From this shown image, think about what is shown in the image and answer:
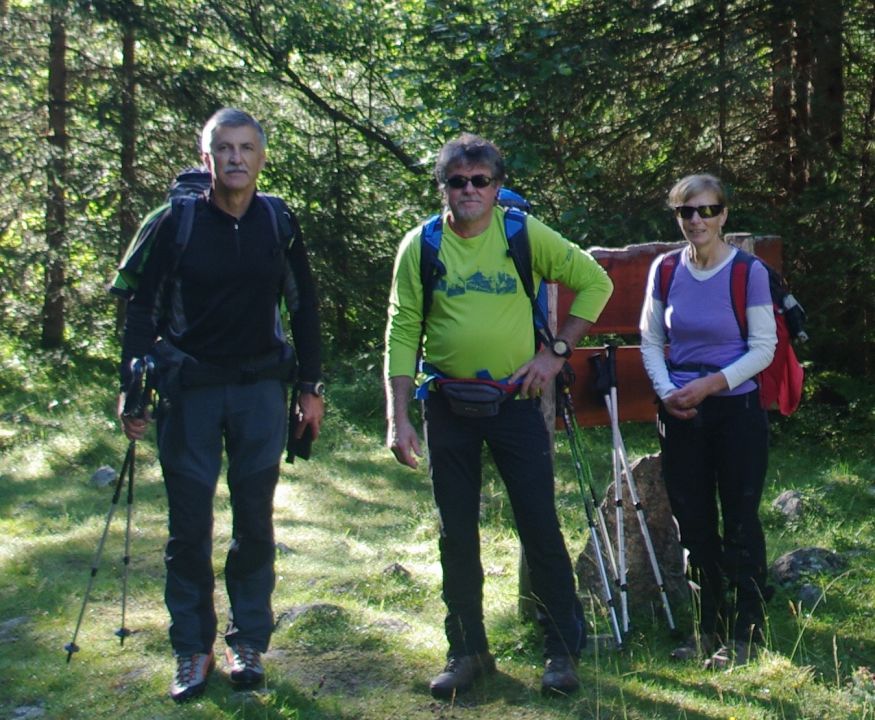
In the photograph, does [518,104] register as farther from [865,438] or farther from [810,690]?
[810,690]

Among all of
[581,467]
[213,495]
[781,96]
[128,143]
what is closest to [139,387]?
[213,495]

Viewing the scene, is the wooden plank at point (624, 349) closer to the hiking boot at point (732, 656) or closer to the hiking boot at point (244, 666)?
the hiking boot at point (732, 656)

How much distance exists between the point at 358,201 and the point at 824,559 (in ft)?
27.7

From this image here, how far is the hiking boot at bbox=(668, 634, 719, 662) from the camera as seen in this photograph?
16.1 feet

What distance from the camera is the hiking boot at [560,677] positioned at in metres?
4.46

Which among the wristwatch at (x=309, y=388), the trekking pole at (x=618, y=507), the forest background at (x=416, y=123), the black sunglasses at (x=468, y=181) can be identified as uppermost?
the forest background at (x=416, y=123)

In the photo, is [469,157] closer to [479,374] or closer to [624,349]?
[479,374]

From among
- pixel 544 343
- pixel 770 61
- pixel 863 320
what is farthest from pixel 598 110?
pixel 544 343

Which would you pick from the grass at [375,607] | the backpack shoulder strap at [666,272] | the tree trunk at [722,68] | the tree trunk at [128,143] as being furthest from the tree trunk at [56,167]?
the backpack shoulder strap at [666,272]

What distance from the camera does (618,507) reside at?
507cm

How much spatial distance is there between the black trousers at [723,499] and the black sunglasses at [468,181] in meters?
1.36

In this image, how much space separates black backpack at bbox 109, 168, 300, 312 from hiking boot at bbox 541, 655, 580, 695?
1.86m

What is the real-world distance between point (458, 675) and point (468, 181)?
1.97 m

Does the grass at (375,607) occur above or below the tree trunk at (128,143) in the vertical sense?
below
